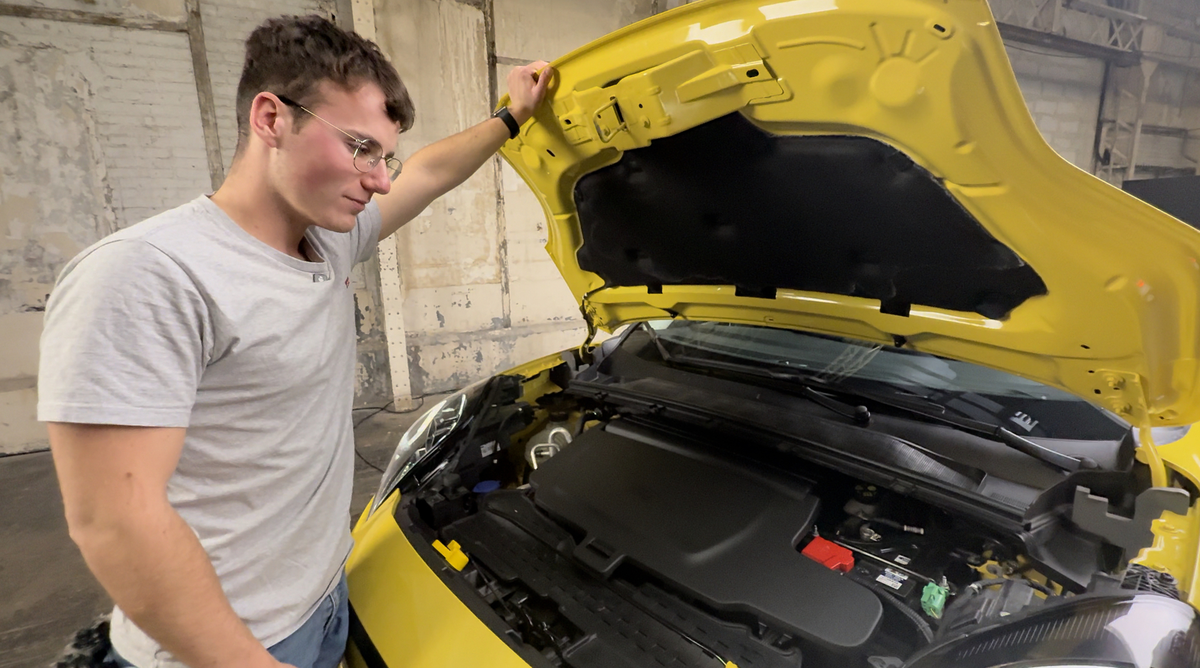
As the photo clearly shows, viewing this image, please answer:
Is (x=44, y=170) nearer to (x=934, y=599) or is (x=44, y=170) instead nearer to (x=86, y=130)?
(x=86, y=130)

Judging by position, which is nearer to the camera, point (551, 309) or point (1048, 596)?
point (1048, 596)

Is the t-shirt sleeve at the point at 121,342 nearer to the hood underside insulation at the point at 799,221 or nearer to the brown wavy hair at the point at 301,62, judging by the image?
the brown wavy hair at the point at 301,62

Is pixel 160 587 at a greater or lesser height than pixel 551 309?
greater

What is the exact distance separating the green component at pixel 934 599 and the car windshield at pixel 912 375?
48cm

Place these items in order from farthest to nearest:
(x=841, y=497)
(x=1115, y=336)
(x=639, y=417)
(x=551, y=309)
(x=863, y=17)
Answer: (x=551, y=309), (x=639, y=417), (x=841, y=497), (x=1115, y=336), (x=863, y=17)

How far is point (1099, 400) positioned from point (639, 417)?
1.11 metres

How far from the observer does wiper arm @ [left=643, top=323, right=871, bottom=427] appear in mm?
1517

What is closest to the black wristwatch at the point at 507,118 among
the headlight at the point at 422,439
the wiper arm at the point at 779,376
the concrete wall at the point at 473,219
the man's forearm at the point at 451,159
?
the man's forearm at the point at 451,159

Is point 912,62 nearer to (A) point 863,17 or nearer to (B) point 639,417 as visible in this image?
(A) point 863,17

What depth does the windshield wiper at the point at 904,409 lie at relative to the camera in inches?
49.4

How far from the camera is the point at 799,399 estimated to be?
1632mm

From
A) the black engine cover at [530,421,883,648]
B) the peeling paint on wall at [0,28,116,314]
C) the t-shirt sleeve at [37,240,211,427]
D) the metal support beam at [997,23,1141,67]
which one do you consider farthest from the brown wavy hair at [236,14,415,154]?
the metal support beam at [997,23,1141,67]

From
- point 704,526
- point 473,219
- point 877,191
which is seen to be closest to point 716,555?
point 704,526

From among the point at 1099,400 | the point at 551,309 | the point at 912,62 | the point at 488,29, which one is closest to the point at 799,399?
the point at 1099,400
